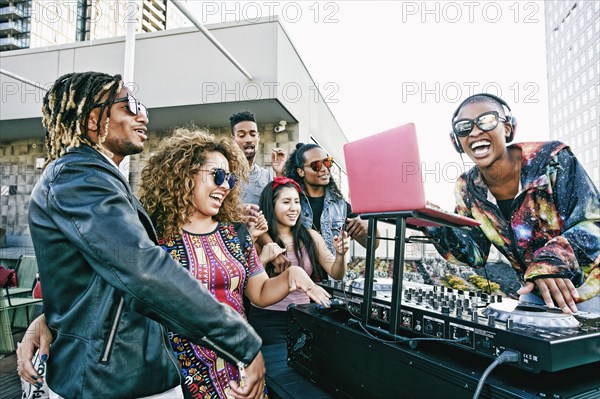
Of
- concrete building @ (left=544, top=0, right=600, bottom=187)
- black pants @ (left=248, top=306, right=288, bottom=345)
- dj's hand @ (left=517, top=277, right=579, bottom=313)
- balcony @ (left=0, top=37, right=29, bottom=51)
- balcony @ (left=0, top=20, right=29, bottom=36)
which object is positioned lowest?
black pants @ (left=248, top=306, right=288, bottom=345)

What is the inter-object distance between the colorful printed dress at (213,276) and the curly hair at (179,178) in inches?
4.9

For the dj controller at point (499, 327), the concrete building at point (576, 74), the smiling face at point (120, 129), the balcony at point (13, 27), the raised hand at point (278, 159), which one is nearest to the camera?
the dj controller at point (499, 327)

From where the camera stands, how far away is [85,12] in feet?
189

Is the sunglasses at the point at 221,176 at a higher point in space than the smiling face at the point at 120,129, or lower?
lower

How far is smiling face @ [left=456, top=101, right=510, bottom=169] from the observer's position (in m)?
1.79

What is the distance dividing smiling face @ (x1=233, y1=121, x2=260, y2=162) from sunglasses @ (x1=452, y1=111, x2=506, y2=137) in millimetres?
2070

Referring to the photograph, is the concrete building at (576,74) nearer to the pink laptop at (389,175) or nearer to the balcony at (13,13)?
the pink laptop at (389,175)

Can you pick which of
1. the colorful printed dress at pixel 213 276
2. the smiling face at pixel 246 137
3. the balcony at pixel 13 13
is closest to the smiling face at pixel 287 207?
the colorful printed dress at pixel 213 276

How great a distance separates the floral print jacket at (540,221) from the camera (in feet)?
4.96

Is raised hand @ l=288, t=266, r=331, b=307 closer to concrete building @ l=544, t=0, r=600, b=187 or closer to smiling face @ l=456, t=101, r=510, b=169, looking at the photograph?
smiling face @ l=456, t=101, r=510, b=169

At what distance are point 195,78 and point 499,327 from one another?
684 cm

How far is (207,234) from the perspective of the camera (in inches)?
63.6

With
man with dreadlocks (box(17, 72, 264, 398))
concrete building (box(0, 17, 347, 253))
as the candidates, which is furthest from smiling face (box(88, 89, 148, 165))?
concrete building (box(0, 17, 347, 253))

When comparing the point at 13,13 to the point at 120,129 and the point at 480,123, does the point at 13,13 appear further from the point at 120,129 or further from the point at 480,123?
the point at 480,123
